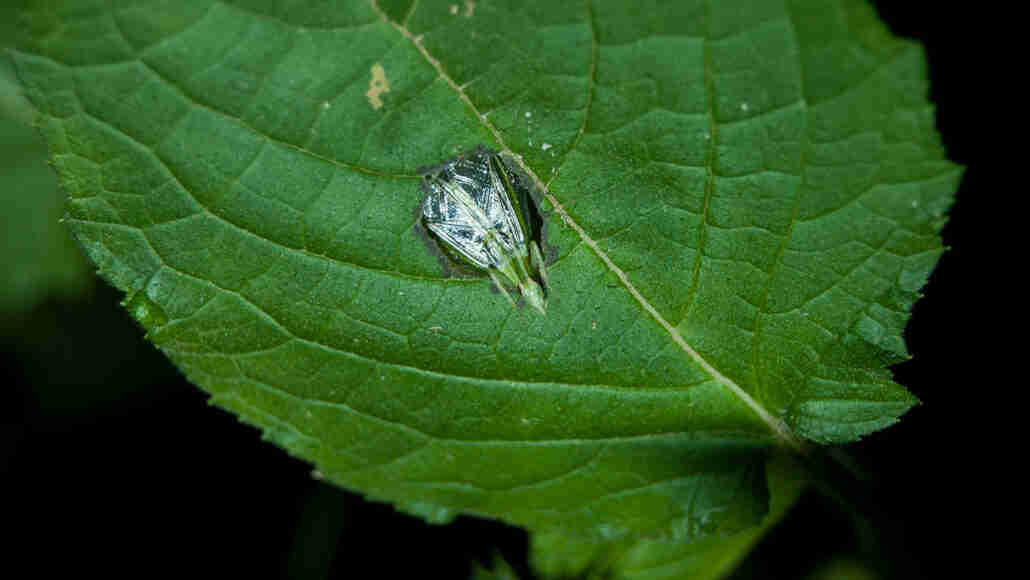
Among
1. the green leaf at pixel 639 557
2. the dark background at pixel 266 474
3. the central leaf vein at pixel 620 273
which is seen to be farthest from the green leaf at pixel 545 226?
the dark background at pixel 266 474

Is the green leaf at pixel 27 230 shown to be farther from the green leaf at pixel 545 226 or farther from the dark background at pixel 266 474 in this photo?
the green leaf at pixel 545 226

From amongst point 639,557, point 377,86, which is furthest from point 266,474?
point 377,86

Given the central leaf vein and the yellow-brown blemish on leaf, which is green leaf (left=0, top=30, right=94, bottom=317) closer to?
the yellow-brown blemish on leaf

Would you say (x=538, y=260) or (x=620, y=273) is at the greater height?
(x=538, y=260)

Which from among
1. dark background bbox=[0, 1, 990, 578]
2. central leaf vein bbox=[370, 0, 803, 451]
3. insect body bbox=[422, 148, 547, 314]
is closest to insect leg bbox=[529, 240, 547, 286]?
insect body bbox=[422, 148, 547, 314]

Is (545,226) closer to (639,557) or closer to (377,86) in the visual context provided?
(377,86)
